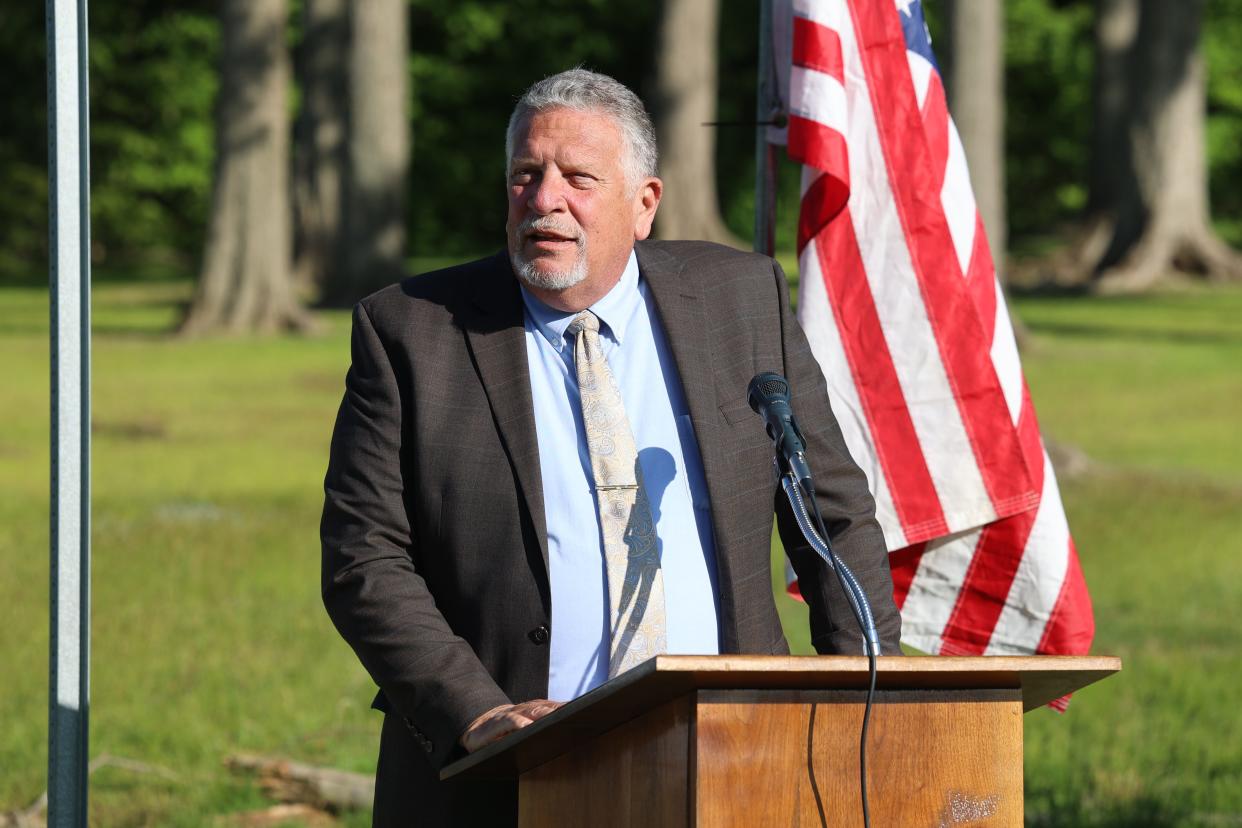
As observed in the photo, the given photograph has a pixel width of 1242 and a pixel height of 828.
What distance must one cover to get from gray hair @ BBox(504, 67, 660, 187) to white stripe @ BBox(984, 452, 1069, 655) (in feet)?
5.94

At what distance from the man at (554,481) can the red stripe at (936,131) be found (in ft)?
5.20

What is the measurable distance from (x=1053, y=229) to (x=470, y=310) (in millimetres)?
46266

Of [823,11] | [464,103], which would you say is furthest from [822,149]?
[464,103]

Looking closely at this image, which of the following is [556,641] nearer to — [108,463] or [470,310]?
→ [470,310]

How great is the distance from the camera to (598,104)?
3.54m

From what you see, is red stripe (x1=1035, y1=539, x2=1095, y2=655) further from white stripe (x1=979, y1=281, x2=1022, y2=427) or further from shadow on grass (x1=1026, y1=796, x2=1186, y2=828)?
shadow on grass (x1=1026, y1=796, x2=1186, y2=828)

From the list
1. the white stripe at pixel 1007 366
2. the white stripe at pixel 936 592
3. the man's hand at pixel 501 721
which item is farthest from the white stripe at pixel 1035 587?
the man's hand at pixel 501 721

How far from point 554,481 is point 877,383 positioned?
1.75 meters

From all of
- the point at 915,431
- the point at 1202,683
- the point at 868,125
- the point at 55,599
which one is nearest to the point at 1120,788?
the point at 1202,683

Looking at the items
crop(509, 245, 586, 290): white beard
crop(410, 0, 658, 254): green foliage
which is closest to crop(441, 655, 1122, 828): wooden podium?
crop(509, 245, 586, 290): white beard

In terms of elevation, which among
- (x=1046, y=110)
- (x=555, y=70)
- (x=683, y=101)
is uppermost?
(x=555, y=70)

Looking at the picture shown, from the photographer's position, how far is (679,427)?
11.8ft

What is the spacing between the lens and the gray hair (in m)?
3.52

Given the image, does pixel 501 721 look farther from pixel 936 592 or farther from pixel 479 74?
pixel 479 74
